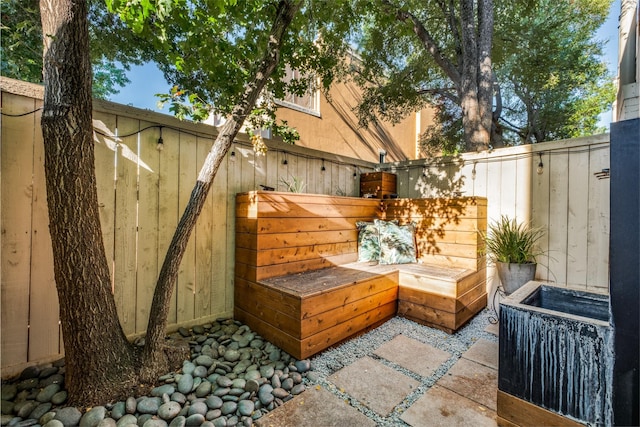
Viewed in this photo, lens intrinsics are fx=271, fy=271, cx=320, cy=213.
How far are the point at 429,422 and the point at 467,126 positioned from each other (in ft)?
11.8

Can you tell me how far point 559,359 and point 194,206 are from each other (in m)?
1.99

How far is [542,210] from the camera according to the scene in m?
2.69

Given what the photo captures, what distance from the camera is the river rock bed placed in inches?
52.7

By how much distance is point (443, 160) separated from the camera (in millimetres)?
3371

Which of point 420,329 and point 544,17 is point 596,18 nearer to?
point 544,17

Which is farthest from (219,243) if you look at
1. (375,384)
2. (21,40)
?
(21,40)

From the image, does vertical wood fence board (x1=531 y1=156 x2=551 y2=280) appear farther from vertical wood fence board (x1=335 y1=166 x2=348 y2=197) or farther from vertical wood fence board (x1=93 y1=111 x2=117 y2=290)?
vertical wood fence board (x1=93 y1=111 x2=117 y2=290)

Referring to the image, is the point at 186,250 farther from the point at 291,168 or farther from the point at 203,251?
the point at 291,168

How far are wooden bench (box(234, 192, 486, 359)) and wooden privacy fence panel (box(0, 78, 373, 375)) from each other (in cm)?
28

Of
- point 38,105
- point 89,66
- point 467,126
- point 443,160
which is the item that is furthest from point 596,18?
point 38,105

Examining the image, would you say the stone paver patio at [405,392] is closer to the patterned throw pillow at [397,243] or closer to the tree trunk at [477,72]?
the patterned throw pillow at [397,243]

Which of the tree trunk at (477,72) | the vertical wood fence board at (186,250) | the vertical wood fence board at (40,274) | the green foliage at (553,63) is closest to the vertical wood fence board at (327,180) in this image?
the vertical wood fence board at (186,250)

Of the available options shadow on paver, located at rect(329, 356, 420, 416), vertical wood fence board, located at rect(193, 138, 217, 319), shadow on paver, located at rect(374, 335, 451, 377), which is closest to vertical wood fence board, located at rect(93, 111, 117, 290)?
vertical wood fence board, located at rect(193, 138, 217, 319)

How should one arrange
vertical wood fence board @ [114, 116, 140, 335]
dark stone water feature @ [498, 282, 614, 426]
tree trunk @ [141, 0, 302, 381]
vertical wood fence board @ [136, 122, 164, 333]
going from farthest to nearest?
vertical wood fence board @ [136, 122, 164, 333] < vertical wood fence board @ [114, 116, 140, 335] < tree trunk @ [141, 0, 302, 381] < dark stone water feature @ [498, 282, 614, 426]
